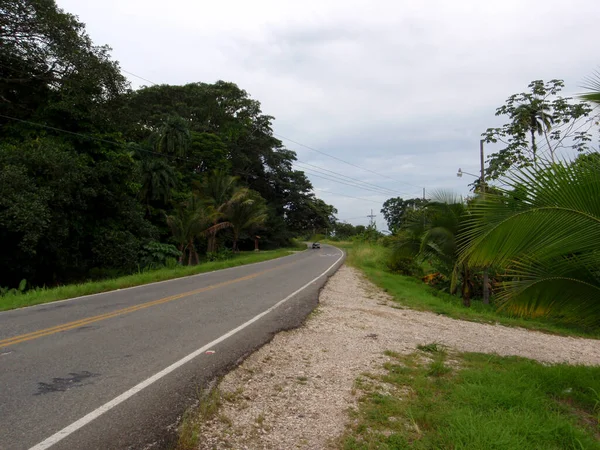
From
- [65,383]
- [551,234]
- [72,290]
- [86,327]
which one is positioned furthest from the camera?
[72,290]

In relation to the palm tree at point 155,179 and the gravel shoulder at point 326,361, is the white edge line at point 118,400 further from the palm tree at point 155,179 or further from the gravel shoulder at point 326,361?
the palm tree at point 155,179

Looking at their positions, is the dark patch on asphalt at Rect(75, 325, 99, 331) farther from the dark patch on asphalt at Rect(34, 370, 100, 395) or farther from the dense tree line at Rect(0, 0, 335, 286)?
the dense tree line at Rect(0, 0, 335, 286)

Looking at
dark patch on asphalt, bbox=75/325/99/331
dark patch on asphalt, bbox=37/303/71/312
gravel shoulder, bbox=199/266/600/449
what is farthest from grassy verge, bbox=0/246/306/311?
gravel shoulder, bbox=199/266/600/449

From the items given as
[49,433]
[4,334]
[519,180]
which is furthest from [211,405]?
[4,334]

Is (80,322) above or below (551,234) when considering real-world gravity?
below

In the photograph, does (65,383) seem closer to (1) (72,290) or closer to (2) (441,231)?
(1) (72,290)

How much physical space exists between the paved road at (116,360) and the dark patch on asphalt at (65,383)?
0.01 meters

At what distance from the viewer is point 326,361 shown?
5863 millimetres

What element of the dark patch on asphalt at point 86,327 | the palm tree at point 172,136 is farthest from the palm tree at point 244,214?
the dark patch on asphalt at point 86,327

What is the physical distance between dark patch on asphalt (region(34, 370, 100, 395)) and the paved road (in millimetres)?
11

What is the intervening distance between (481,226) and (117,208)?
70.9 feet

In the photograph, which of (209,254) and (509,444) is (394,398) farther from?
(209,254)

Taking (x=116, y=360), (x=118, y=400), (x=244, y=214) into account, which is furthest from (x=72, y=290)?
(x=244, y=214)

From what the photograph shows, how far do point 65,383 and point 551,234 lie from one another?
5.24 metres
